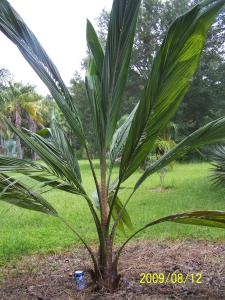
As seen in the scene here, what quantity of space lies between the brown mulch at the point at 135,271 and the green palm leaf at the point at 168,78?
2.79 ft

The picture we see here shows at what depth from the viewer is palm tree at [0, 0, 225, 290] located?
222 cm

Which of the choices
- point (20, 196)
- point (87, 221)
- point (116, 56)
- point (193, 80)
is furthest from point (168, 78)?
point (193, 80)

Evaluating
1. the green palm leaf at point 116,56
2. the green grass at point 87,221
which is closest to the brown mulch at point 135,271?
the green grass at point 87,221

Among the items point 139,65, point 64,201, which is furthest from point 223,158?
point 139,65

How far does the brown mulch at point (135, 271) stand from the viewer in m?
2.70

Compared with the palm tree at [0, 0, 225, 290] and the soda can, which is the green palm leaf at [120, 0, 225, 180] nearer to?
the palm tree at [0, 0, 225, 290]

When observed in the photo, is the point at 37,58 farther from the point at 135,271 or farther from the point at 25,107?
the point at 25,107

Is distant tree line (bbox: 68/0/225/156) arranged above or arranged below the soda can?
above

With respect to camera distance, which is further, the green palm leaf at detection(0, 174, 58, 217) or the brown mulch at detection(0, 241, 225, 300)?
the brown mulch at detection(0, 241, 225, 300)

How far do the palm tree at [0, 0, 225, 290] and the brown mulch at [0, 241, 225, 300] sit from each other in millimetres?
236

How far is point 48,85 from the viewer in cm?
258
